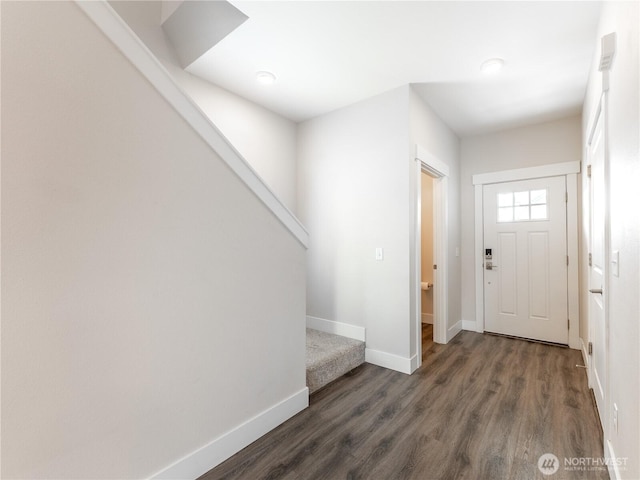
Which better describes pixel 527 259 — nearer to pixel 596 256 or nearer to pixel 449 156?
pixel 596 256

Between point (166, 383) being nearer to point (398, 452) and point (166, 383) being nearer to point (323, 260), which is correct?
point (398, 452)

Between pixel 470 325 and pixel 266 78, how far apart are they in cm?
396

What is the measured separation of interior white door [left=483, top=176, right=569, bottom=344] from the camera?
343 cm

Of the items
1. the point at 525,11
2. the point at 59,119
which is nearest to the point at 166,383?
the point at 59,119

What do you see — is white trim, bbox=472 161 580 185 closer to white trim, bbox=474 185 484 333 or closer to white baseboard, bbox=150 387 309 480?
white trim, bbox=474 185 484 333

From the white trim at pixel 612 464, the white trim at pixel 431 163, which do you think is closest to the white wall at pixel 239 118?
the white trim at pixel 431 163

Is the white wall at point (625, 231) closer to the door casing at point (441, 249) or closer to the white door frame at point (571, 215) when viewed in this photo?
the door casing at point (441, 249)

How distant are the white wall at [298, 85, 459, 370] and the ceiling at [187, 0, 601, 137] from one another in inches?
11.2

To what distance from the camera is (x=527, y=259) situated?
3.62 meters

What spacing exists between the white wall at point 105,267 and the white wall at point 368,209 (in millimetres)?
1581

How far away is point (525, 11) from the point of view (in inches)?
72.8

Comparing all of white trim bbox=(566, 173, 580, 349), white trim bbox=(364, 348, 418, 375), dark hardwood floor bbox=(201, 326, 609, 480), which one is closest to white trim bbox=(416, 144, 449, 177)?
white trim bbox=(566, 173, 580, 349)

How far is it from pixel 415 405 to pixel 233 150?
87.3 inches

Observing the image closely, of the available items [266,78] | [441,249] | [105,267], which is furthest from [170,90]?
[441,249]
